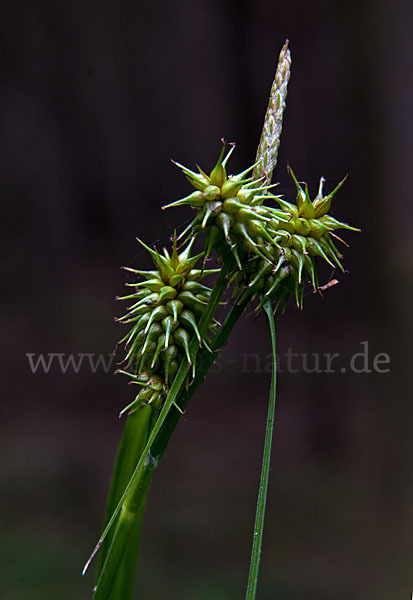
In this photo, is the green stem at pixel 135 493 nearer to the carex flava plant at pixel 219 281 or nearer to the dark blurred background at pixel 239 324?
the carex flava plant at pixel 219 281

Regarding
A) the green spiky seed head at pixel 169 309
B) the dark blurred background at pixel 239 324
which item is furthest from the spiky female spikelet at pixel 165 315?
the dark blurred background at pixel 239 324

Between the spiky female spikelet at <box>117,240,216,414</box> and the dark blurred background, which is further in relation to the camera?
the dark blurred background

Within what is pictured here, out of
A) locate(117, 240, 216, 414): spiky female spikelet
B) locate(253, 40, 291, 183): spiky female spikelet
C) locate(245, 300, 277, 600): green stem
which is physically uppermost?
locate(253, 40, 291, 183): spiky female spikelet

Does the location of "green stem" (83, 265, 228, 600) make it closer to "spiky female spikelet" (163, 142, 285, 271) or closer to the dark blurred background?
"spiky female spikelet" (163, 142, 285, 271)

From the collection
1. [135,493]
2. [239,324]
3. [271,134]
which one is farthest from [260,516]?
[239,324]

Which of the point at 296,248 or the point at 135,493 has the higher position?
the point at 296,248

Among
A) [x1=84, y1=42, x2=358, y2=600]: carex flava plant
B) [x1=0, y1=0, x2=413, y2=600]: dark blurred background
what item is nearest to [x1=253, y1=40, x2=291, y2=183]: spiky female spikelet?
[x1=84, y1=42, x2=358, y2=600]: carex flava plant

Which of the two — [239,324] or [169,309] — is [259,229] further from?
[239,324]

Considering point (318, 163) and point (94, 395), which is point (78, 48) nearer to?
point (318, 163)
